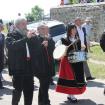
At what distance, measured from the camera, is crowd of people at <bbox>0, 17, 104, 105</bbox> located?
28.6 feet

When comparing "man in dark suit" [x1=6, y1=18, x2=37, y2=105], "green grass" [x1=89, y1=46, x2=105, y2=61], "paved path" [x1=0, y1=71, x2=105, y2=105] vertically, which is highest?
"man in dark suit" [x1=6, y1=18, x2=37, y2=105]

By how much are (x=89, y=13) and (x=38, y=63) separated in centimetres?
1985

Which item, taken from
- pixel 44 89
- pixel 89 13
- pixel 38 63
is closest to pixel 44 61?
pixel 38 63

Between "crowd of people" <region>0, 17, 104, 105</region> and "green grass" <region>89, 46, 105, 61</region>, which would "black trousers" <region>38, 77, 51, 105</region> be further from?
"green grass" <region>89, 46, 105, 61</region>

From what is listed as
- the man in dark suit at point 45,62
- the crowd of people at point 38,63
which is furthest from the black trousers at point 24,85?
the man in dark suit at point 45,62

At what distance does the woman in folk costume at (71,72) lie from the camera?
1072 centimetres

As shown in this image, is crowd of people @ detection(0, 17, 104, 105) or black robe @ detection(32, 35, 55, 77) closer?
crowd of people @ detection(0, 17, 104, 105)

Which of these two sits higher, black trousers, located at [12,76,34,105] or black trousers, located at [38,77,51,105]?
black trousers, located at [12,76,34,105]

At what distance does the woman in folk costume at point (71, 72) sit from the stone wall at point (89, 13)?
55.3 feet

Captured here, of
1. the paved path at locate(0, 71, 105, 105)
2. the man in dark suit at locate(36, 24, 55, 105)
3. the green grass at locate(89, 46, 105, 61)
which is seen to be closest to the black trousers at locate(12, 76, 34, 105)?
the man in dark suit at locate(36, 24, 55, 105)

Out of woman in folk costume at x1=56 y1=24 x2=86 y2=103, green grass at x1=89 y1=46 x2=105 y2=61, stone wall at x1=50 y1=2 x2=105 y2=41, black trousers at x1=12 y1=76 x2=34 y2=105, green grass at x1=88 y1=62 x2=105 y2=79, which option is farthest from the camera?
stone wall at x1=50 y1=2 x2=105 y2=41

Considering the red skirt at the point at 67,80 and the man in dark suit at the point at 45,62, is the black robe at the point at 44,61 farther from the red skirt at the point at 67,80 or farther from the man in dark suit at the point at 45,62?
the red skirt at the point at 67,80

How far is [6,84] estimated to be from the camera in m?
14.3

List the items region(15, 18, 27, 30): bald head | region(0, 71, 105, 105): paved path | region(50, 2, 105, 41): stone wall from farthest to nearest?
1. region(50, 2, 105, 41): stone wall
2. region(0, 71, 105, 105): paved path
3. region(15, 18, 27, 30): bald head
